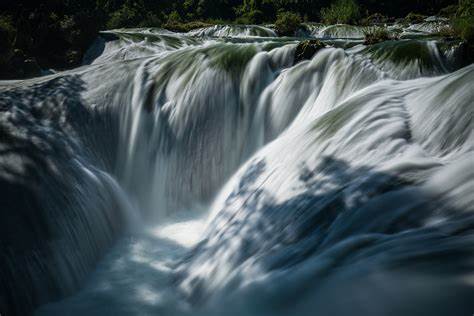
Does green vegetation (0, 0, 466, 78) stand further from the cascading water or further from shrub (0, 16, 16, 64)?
the cascading water

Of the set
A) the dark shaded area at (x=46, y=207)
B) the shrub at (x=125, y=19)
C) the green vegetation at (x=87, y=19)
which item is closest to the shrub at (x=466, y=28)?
the green vegetation at (x=87, y=19)

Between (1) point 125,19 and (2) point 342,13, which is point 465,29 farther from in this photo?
(1) point 125,19

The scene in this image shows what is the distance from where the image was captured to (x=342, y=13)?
86.8 feet

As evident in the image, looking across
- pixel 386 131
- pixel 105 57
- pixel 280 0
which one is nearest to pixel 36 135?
pixel 386 131

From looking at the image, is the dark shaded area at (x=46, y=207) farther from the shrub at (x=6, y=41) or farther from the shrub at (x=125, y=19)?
the shrub at (x=125, y=19)

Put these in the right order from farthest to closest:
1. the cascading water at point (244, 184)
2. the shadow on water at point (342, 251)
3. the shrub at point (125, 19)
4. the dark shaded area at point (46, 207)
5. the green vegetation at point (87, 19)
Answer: the shrub at point (125, 19) → the green vegetation at point (87, 19) → the dark shaded area at point (46, 207) → the cascading water at point (244, 184) → the shadow on water at point (342, 251)

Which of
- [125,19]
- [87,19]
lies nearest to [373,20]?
[125,19]

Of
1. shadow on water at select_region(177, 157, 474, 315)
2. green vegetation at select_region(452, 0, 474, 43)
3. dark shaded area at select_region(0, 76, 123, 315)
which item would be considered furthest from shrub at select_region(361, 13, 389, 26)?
shadow on water at select_region(177, 157, 474, 315)

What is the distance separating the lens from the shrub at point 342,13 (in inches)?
954

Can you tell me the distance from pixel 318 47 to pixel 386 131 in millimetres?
3479

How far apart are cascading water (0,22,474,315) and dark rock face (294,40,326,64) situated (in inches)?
6.1

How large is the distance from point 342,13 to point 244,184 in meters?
22.8

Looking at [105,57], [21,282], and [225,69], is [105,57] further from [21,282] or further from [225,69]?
[21,282]

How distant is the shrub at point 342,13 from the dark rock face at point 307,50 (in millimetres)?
16251
